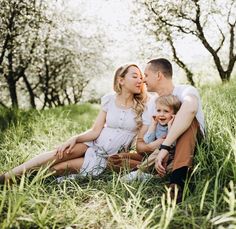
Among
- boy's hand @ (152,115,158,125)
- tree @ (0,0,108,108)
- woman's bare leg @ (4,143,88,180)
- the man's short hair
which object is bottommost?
woman's bare leg @ (4,143,88,180)

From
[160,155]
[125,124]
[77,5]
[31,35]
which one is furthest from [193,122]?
[77,5]

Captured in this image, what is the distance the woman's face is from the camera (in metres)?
5.11

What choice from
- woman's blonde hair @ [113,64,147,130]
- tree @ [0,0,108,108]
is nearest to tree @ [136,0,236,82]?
tree @ [0,0,108,108]

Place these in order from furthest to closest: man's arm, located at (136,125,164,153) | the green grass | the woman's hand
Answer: the woman's hand
man's arm, located at (136,125,164,153)
the green grass

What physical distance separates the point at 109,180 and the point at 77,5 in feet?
71.2

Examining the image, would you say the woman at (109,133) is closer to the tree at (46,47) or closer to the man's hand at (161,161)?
the man's hand at (161,161)

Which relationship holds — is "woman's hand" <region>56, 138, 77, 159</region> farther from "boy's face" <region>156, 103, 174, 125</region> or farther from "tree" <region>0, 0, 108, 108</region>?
"tree" <region>0, 0, 108, 108</region>

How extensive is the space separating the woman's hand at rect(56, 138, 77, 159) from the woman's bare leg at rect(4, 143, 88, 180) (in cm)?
4

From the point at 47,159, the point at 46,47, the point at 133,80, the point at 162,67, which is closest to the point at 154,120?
the point at 162,67

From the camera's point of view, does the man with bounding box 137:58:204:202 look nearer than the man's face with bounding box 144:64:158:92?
Yes

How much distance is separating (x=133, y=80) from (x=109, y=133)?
69cm

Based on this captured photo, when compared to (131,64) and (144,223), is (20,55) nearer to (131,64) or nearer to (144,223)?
(131,64)

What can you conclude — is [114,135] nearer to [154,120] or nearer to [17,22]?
[154,120]

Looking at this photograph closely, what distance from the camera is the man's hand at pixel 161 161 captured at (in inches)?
162
